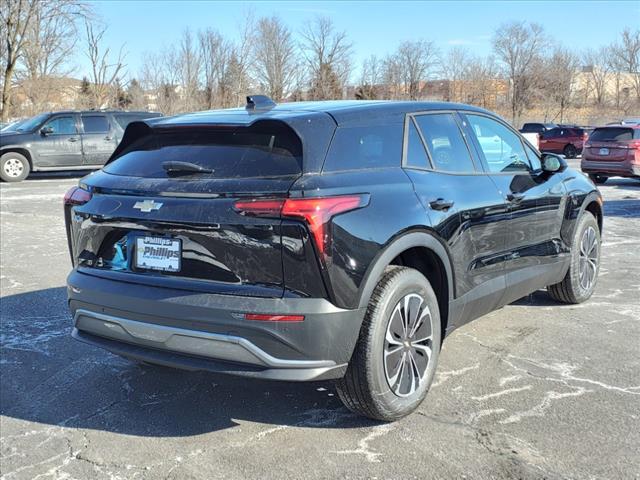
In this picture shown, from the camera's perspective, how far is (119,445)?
3.28 metres

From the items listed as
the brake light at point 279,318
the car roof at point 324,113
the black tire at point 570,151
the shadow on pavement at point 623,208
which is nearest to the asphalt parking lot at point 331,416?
the brake light at point 279,318

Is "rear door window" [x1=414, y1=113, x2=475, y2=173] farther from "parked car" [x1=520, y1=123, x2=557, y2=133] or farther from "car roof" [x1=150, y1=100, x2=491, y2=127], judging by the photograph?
"parked car" [x1=520, y1=123, x2=557, y2=133]

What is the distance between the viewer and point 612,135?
53.7ft

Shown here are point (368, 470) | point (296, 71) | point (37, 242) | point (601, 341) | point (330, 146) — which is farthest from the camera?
point (296, 71)

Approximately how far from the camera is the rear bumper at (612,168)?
51.8 ft

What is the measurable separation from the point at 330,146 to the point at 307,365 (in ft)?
3.68

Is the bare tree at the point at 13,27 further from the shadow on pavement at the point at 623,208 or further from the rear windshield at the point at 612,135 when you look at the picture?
the shadow on pavement at the point at 623,208

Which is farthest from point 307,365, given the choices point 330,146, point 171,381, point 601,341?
point 601,341

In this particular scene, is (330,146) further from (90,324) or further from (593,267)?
(593,267)

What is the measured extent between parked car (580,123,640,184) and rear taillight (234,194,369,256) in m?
15.1

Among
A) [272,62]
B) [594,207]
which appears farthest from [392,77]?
[594,207]

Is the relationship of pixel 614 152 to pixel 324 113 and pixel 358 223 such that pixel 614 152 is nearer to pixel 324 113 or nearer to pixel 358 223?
pixel 324 113

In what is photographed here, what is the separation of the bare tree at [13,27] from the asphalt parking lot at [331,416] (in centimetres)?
3112

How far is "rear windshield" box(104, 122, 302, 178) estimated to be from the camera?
3.15m
